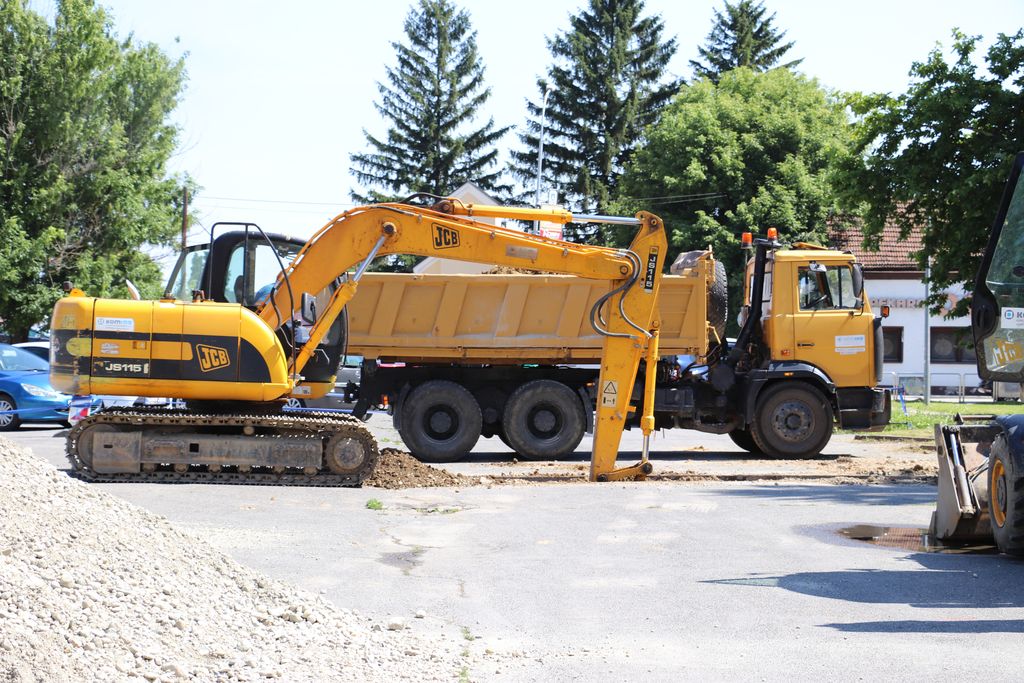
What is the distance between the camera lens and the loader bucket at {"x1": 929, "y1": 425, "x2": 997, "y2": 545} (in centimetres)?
984

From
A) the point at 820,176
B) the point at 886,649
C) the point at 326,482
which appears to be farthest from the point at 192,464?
the point at 820,176

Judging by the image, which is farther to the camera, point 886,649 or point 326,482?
Result: point 326,482

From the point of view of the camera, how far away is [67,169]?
106 ft

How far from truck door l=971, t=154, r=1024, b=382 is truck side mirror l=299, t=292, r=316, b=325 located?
24.9 feet

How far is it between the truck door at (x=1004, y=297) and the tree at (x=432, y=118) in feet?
159

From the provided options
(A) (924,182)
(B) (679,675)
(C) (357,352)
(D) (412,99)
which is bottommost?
(B) (679,675)

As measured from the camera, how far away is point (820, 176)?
42.2 metres

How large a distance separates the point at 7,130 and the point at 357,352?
17673mm

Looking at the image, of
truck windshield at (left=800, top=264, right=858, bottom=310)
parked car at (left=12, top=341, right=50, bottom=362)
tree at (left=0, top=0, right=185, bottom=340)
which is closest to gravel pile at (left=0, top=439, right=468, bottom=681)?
truck windshield at (left=800, top=264, right=858, bottom=310)

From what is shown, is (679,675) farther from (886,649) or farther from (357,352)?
(357,352)

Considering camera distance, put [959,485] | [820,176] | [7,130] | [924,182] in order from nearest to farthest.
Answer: [959,485], [924,182], [7,130], [820,176]

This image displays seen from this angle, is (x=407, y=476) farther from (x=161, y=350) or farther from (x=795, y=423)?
(x=795, y=423)

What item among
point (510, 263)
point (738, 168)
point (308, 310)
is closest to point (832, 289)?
point (510, 263)

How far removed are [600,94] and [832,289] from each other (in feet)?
125
